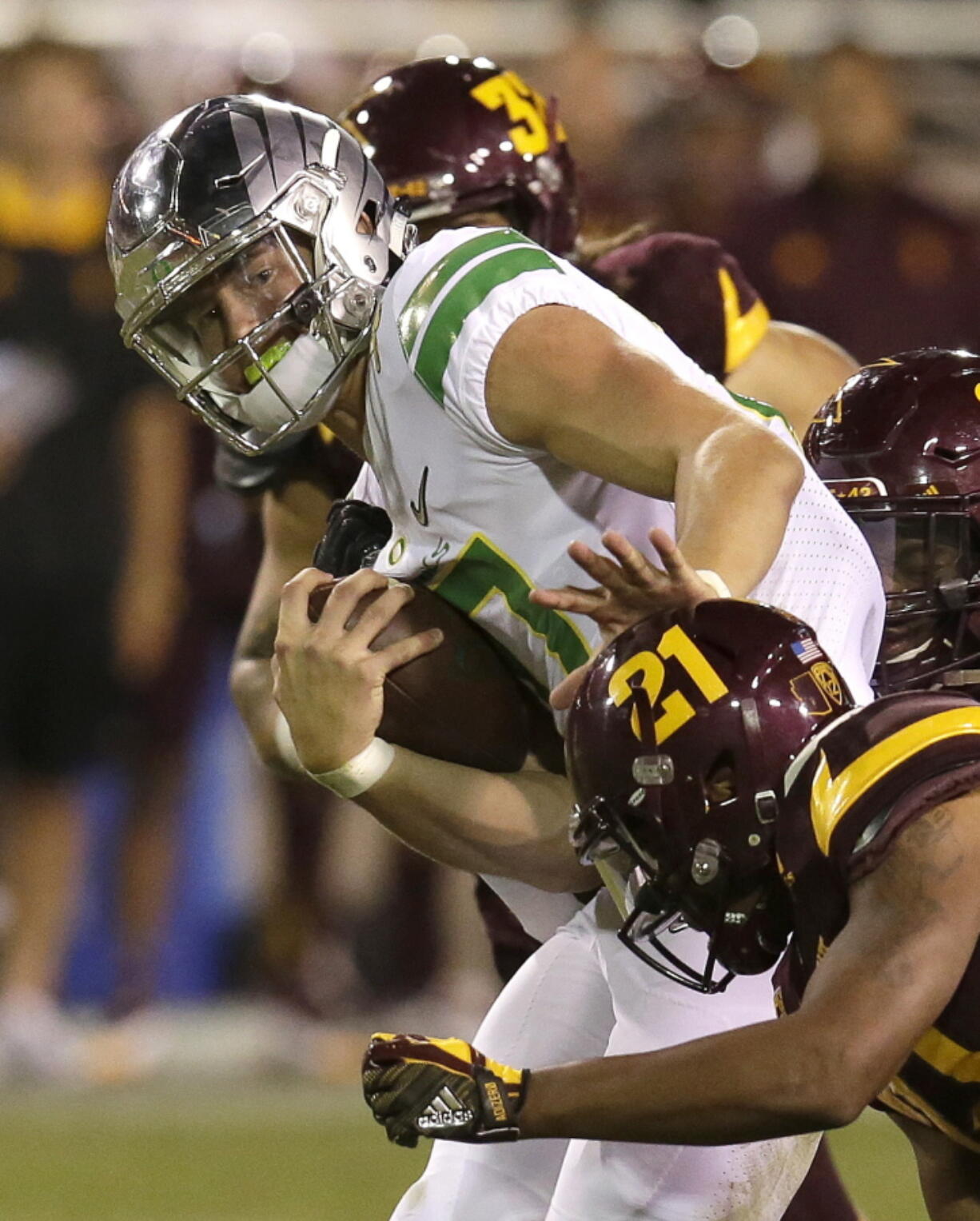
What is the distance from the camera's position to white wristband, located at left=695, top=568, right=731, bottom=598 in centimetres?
198

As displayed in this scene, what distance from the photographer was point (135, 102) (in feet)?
17.3

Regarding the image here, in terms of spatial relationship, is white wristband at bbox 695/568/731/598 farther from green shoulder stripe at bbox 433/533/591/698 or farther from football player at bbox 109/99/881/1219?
green shoulder stripe at bbox 433/533/591/698

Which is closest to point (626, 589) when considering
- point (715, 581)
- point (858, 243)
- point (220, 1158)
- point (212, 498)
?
point (715, 581)

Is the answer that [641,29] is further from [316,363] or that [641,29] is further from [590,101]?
[316,363]

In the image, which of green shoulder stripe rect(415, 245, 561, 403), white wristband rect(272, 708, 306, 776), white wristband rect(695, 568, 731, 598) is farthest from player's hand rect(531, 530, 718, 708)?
white wristband rect(272, 708, 306, 776)

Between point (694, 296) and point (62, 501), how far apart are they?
7.54 ft

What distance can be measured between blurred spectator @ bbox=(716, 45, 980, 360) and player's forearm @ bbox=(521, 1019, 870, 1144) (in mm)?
3294

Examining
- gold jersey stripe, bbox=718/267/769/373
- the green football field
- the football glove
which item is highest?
the football glove

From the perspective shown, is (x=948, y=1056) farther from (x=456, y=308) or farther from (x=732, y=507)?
(x=456, y=308)

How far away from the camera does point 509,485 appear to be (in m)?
2.27

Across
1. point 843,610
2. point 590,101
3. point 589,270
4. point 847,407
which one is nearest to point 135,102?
point 590,101

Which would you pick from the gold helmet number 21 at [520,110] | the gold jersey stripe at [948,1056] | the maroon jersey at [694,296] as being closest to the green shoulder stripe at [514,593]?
the gold jersey stripe at [948,1056]

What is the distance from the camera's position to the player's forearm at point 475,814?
235cm

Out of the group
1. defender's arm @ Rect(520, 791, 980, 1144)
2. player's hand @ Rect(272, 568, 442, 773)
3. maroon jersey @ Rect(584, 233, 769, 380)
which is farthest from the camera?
maroon jersey @ Rect(584, 233, 769, 380)
